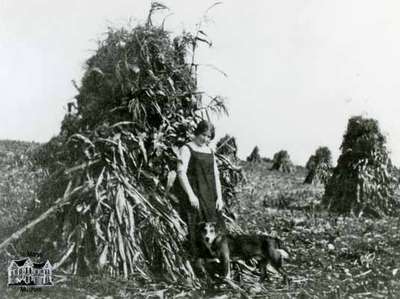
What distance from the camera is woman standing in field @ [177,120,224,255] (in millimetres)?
4852

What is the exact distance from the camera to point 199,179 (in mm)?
4969

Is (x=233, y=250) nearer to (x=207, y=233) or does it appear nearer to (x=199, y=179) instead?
(x=207, y=233)

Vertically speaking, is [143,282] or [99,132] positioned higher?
[99,132]

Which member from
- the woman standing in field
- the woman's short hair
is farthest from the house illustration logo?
the woman's short hair

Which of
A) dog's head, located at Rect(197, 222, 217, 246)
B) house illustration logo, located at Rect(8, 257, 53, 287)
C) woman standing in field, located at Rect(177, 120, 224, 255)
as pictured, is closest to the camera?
house illustration logo, located at Rect(8, 257, 53, 287)

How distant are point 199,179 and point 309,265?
1.45 meters

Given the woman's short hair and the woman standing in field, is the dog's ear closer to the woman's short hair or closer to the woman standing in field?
the woman standing in field

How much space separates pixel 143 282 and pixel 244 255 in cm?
99

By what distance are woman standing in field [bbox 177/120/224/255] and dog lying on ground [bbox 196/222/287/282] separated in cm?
14

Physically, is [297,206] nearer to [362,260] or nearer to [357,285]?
[362,260]

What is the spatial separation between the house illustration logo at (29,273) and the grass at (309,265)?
2.4 inches

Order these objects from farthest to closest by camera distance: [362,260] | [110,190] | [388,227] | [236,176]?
[388,227] → [236,176] → [362,260] → [110,190]

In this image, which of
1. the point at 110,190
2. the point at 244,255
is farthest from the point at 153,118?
the point at 244,255

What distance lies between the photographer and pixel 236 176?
5836mm
